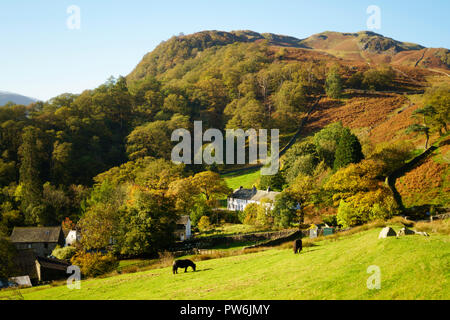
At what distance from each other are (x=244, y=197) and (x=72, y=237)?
1168 inches

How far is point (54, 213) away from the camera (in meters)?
64.9

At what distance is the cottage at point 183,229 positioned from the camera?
2028 inches

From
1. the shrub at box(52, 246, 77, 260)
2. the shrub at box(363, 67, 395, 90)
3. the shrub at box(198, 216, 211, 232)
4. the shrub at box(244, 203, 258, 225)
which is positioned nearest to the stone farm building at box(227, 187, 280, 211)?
the shrub at box(244, 203, 258, 225)

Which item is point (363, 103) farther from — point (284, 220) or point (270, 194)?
point (284, 220)

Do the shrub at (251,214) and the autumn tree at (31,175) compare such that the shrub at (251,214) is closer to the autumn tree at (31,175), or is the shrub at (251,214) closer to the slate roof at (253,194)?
the slate roof at (253,194)

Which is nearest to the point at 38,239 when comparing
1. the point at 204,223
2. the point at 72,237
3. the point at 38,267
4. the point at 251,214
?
the point at 72,237

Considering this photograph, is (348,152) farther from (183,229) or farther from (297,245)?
(297,245)

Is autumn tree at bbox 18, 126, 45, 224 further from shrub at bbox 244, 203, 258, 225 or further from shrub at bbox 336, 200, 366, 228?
shrub at bbox 336, 200, 366, 228

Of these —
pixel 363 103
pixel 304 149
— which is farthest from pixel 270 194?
pixel 363 103

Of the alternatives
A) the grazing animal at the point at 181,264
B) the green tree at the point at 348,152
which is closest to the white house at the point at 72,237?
the grazing animal at the point at 181,264

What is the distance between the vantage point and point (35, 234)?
56250 millimetres

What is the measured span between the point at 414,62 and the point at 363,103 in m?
119

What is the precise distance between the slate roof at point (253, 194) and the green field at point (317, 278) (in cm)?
3578

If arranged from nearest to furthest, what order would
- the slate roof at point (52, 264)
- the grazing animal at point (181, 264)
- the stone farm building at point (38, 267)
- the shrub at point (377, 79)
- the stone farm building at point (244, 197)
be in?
the grazing animal at point (181, 264) < the stone farm building at point (38, 267) < the slate roof at point (52, 264) < the stone farm building at point (244, 197) < the shrub at point (377, 79)
